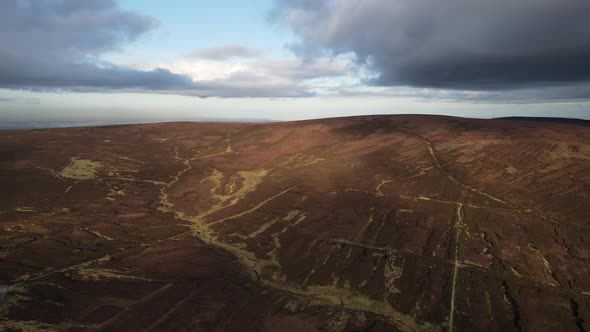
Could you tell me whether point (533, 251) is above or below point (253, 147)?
below

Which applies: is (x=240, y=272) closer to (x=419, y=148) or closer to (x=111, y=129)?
(x=419, y=148)

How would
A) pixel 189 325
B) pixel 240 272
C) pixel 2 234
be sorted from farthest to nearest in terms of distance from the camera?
pixel 2 234 < pixel 240 272 < pixel 189 325

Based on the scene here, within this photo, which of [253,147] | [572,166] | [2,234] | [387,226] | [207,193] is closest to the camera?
[2,234]

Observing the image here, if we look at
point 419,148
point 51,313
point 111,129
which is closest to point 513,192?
point 419,148

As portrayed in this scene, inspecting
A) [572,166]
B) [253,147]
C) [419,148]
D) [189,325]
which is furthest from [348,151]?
[189,325]

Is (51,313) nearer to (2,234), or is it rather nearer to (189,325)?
(189,325)

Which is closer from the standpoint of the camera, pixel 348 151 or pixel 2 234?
pixel 2 234

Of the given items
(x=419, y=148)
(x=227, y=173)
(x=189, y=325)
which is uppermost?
(x=419, y=148)
